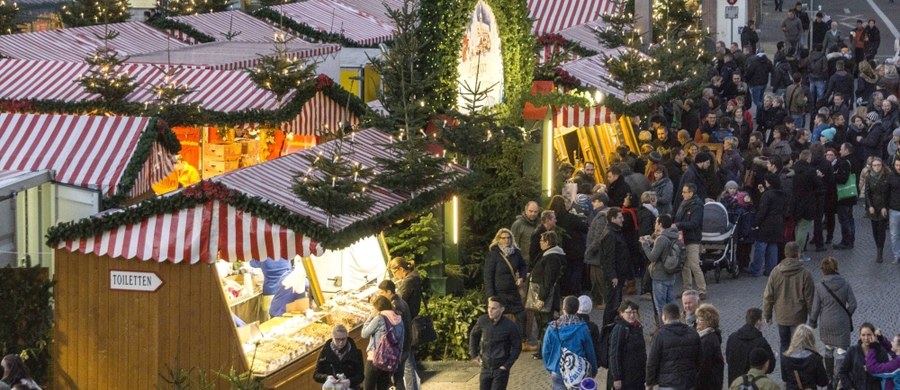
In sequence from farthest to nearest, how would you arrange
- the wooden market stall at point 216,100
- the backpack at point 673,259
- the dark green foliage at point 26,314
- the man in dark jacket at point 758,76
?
the man in dark jacket at point 758,76
the wooden market stall at point 216,100
the backpack at point 673,259
the dark green foliage at point 26,314

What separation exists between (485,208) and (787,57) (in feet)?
58.4

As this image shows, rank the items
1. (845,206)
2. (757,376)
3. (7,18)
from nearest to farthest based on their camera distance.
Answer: (757,376) → (845,206) → (7,18)

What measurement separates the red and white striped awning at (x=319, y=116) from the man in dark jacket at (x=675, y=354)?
27.7 ft

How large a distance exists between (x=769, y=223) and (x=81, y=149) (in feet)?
28.0

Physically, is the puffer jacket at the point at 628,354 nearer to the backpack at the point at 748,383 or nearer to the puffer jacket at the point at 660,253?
the backpack at the point at 748,383

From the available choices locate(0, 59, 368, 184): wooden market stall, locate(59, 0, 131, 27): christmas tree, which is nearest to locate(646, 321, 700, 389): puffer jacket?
locate(0, 59, 368, 184): wooden market stall

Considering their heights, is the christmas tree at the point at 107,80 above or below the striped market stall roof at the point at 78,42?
below

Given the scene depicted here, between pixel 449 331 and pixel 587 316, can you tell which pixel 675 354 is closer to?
pixel 587 316

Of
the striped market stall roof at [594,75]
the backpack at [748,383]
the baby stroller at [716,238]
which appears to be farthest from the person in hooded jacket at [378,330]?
the striped market stall roof at [594,75]

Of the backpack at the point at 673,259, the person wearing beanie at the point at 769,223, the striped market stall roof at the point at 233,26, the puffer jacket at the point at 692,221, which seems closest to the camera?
the backpack at the point at 673,259

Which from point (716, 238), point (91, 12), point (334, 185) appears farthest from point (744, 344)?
point (91, 12)

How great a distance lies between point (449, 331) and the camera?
1738cm

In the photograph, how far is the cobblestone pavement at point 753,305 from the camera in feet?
54.6

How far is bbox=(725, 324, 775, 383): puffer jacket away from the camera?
543 inches
